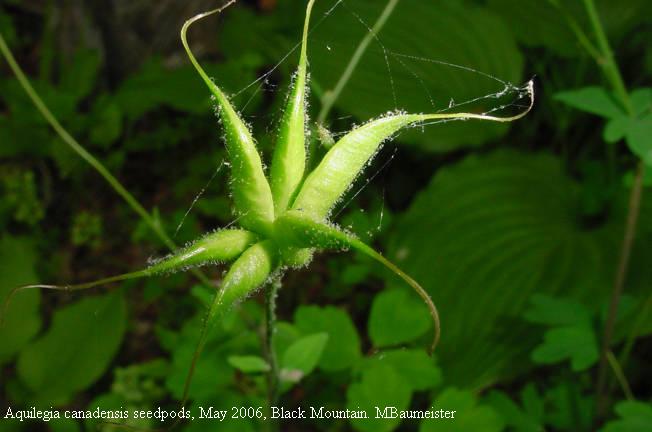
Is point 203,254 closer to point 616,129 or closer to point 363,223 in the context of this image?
point 616,129

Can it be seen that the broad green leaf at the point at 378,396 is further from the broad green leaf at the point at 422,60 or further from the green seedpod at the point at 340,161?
the broad green leaf at the point at 422,60

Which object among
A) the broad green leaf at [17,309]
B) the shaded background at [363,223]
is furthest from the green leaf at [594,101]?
the broad green leaf at [17,309]

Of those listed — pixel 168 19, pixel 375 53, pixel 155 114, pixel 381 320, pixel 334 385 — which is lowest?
pixel 334 385

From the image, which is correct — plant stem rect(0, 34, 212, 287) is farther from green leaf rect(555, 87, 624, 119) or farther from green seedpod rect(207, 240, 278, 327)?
green leaf rect(555, 87, 624, 119)

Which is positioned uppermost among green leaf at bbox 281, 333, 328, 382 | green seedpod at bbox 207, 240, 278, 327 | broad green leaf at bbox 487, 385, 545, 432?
green seedpod at bbox 207, 240, 278, 327

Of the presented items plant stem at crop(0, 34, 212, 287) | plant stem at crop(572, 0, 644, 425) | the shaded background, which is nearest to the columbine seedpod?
plant stem at crop(0, 34, 212, 287)

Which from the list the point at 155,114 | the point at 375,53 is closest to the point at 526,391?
the point at 375,53

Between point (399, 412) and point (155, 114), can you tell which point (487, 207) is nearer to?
point (399, 412)
